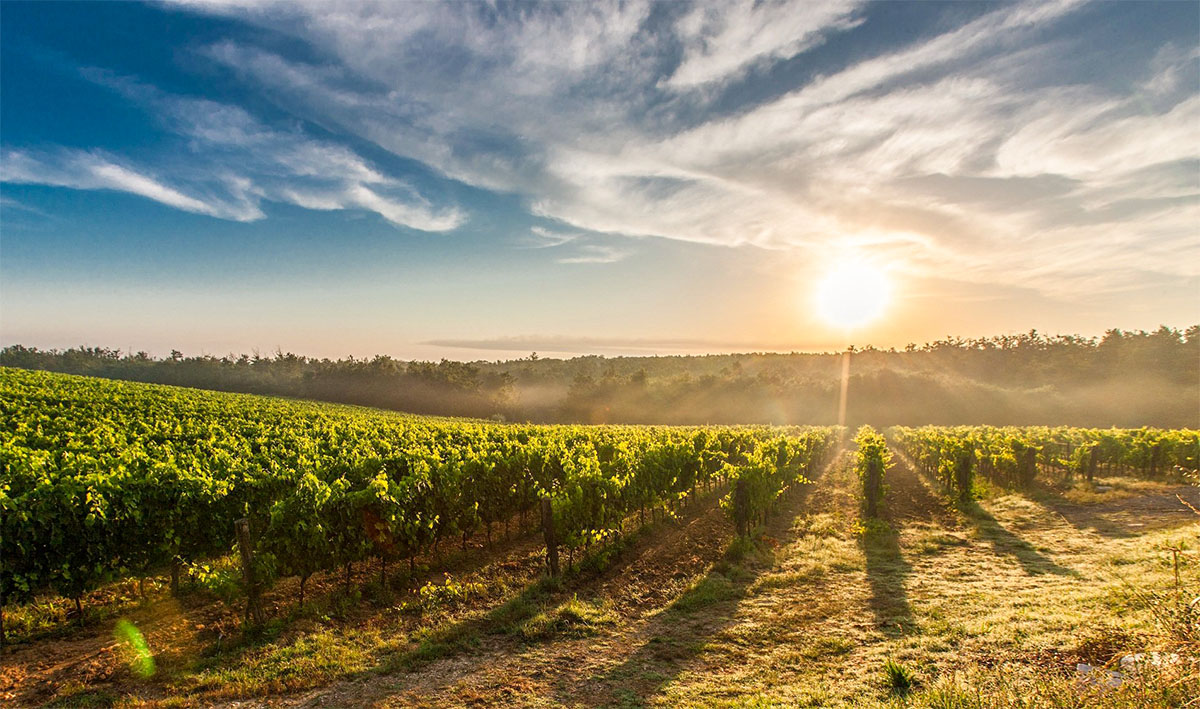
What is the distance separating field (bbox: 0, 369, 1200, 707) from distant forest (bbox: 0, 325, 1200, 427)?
6148 centimetres

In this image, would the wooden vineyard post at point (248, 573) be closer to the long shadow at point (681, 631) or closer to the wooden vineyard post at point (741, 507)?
the long shadow at point (681, 631)

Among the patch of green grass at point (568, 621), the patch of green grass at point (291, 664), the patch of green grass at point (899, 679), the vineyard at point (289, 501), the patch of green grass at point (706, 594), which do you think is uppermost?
the vineyard at point (289, 501)

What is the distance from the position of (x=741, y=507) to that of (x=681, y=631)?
5477 millimetres

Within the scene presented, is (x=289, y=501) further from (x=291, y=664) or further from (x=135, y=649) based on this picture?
(x=291, y=664)

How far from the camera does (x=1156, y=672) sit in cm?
446

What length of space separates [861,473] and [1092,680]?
13.3 m

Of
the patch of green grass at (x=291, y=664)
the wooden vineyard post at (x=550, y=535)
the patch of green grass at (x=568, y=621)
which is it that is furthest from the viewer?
the wooden vineyard post at (x=550, y=535)

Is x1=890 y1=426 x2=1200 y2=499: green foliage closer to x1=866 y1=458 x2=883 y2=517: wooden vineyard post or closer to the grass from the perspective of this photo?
x1=866 y1=458 x2=883 y2=517: wooden vineyard post

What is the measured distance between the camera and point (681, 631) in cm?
801

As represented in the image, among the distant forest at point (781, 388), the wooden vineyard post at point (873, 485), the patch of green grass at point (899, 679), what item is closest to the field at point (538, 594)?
the patch of green grass at point (899, 679)

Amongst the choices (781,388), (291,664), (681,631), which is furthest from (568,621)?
(781,388)

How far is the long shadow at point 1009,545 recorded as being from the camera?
10531 millimetres

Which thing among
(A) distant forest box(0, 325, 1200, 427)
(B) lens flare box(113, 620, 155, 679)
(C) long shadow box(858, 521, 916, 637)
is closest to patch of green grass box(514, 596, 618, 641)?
(C) long shadow box(858, 521, 916, 637)

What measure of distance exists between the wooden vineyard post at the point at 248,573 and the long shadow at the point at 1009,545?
14178 millimetres
